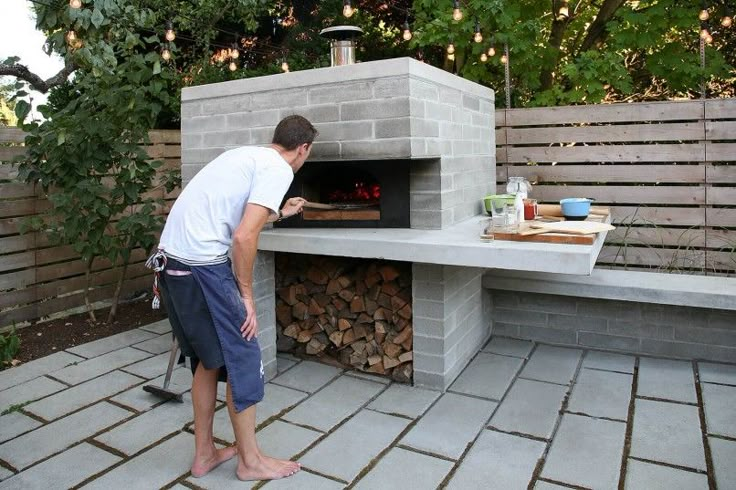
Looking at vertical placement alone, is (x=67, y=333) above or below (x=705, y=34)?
below

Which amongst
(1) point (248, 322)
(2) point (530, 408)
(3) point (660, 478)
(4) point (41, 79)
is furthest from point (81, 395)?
(4) point (41, 79)

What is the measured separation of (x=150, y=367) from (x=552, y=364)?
2.22 metres

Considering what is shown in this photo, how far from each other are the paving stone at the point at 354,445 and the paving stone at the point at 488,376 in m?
0.48

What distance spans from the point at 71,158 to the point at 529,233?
288 centimetres

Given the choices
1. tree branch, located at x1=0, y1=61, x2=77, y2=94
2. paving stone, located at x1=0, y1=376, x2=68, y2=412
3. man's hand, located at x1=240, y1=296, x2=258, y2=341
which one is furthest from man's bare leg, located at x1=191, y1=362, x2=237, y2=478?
tree branch, located at x1=0, y1=61, x2=77, y2=94

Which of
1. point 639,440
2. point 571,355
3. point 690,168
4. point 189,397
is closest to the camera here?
point 639,440

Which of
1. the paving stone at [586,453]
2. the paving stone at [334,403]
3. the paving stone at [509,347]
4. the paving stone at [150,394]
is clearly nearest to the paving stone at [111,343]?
the paving stone at [150,394]

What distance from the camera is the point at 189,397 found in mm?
2879

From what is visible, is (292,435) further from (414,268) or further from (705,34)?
(705,34)

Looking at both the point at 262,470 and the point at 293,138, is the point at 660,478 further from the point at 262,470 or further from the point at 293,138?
the point at 293,138

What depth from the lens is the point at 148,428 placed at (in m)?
2.56

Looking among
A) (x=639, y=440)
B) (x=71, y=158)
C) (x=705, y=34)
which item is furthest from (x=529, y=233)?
(x=71, y=158)

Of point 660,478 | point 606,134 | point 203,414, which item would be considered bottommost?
point 660,478

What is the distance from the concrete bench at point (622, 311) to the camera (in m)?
3.12
